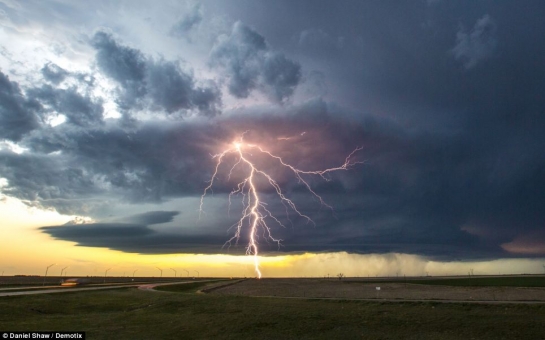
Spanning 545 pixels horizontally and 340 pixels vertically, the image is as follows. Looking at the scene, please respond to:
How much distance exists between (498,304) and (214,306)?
30.1m

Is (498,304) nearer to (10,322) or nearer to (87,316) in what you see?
(87,316)

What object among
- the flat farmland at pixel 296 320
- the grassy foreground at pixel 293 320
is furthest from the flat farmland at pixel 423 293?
the grassy foreground at pixel 293 320

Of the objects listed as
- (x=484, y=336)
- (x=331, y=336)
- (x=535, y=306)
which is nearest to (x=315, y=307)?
(x=331, y=336)

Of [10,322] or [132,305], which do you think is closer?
[10,322]

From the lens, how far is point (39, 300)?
171ft

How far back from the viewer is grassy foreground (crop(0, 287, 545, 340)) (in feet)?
111

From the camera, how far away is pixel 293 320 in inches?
1539

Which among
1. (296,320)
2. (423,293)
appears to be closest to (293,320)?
(296,320)

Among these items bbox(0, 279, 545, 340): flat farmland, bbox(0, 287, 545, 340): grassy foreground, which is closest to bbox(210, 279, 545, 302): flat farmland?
bbox(0, 279, 545, 340): flat farmland

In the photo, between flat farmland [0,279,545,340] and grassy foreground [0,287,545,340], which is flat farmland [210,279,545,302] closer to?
flat farmland [0,279,545,340]

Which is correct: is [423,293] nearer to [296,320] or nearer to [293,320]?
[296,320]

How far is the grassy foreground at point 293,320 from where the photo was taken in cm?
3374

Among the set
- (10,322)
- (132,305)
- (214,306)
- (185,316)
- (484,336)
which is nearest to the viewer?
(484,336)

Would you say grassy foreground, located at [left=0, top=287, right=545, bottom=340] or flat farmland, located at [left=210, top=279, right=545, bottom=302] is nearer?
grassy foreground, located at [left=0, top=287, right=545, bottom=340]
